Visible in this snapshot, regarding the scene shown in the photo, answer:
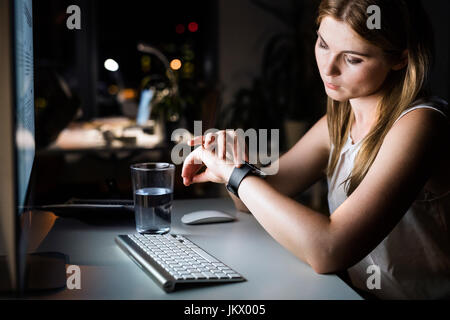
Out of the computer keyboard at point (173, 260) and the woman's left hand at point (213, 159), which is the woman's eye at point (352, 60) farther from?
the computer keyboard at point (173, 260)

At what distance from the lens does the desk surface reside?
81 cm

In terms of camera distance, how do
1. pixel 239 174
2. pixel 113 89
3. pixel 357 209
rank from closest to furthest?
pixel 357 209 → pixel 239 174 → pixel 113 89

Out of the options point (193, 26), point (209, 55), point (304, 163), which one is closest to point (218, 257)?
point (304, 163)

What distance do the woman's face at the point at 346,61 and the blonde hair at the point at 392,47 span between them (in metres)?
0.02

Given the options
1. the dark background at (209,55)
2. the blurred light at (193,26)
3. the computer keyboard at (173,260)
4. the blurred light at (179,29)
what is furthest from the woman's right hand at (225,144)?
the blurred light at (179,29)

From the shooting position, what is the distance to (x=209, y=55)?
212 inches

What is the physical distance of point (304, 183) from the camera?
149cm

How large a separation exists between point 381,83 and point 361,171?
22 centimetres

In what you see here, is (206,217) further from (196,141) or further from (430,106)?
(430,106)

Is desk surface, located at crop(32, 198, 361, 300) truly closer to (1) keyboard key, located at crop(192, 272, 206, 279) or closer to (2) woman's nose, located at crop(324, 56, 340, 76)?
(1) keyboard key, located at crop(192, 272, 206, 279)

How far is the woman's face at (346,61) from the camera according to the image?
1.09 meters

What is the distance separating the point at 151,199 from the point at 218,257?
24cm

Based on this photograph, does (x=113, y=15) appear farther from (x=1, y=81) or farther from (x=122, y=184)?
(x=1, y=81)

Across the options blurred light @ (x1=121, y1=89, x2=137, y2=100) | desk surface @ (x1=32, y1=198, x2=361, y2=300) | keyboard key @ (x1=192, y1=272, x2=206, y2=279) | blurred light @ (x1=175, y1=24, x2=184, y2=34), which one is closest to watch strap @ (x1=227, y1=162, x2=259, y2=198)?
desk surface @ (x1=32, y1=198, x2=361, y2=300)
